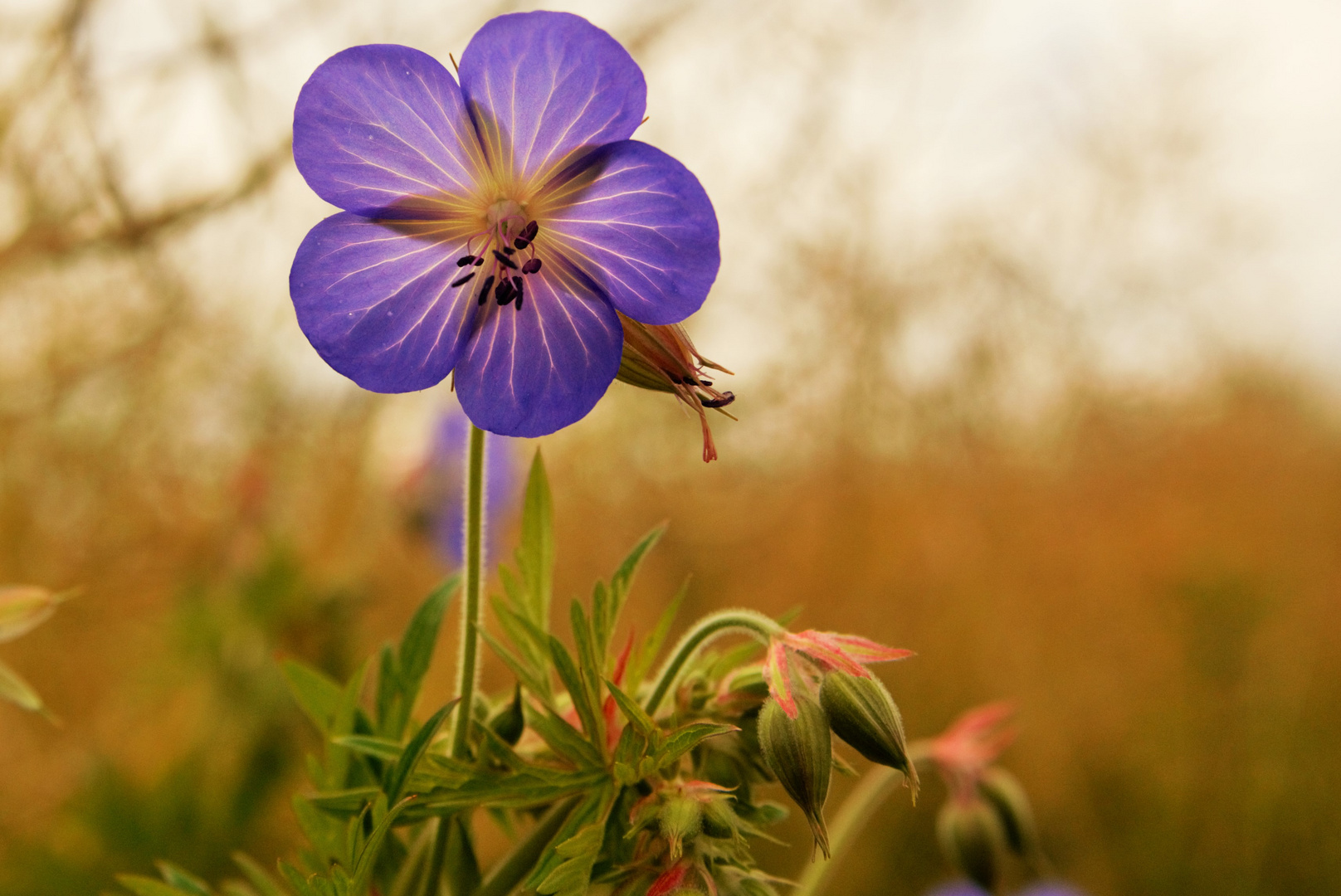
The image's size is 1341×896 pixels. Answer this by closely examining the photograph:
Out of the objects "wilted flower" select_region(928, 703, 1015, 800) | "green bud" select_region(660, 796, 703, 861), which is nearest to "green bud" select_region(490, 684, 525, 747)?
"green bud" select_region(660, 796, 703, 861)

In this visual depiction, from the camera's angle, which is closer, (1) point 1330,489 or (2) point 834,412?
(2) point 834,412

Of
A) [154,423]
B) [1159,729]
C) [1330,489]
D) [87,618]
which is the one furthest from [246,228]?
[1330,489]

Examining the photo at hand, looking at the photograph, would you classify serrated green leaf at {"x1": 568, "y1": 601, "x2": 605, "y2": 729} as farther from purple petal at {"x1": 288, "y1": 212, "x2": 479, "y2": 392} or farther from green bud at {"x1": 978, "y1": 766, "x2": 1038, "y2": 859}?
green bud at {"x1": 978, "y1": 766, "x2": 1038, "y2": 859}

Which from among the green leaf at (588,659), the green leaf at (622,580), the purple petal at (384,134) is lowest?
the green leaf at (588,659)

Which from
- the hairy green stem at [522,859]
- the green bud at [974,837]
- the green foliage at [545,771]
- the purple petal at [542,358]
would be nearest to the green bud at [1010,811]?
the green bud at [974,837]

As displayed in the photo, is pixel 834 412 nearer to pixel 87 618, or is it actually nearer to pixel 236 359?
pixel 236 359

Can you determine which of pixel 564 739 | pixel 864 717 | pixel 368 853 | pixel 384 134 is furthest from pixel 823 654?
pixel 384 134

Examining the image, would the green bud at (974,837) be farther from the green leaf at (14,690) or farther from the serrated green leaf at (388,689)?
the green leaf at (14,690)
